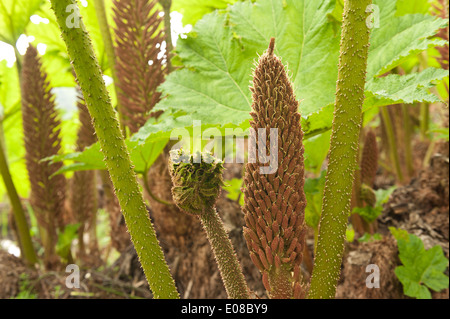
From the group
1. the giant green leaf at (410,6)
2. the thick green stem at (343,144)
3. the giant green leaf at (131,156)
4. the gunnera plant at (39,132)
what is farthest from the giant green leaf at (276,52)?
the gunnera plant at (39,132)

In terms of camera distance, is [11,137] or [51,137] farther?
[11,137]

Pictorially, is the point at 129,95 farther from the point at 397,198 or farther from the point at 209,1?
the point at 397,198

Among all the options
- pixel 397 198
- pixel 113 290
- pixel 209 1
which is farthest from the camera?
pixel 397 198

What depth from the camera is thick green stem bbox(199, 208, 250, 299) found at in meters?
0.73

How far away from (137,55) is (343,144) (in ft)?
2.36

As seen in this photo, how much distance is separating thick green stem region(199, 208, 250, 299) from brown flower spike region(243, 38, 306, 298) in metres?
0.09

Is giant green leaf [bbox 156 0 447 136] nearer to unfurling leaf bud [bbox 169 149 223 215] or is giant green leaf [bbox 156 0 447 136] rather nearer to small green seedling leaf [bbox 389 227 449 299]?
unfurling leaf bud [bbox 169 149 223 215]

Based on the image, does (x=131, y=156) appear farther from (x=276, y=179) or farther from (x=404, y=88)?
(x=404, y=88)

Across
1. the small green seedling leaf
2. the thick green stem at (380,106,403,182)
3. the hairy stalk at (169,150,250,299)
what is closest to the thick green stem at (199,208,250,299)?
the hairy stalk at (169,150,250,299)

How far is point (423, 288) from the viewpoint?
1166mm

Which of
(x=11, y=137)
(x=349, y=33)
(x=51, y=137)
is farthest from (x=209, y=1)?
(x=11, y=137)

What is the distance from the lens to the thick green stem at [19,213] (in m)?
1.47

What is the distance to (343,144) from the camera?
0.67 meters

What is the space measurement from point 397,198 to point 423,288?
64cm
